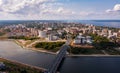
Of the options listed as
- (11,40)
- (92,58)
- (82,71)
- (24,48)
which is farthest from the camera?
(11,40)

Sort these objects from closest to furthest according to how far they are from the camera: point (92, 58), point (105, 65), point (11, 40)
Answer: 1. point (105, 65)
2. point (92, 58)
3. point (11, 40)

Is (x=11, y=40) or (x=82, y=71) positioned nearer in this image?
(x=82, y=71)

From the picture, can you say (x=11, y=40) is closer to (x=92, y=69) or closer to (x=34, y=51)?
(x=34, y=51)

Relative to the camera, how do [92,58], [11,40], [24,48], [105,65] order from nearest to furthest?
1. [105,65]
2. [92,58]
3. [24,48]
4. [11,40]

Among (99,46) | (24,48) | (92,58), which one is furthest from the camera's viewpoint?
(24,48)

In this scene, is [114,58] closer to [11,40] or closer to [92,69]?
[92,69]

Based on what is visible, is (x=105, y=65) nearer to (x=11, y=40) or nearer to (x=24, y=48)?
(x=24, y=48)

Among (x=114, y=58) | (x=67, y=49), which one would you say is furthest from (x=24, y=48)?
(x=114, y=58)

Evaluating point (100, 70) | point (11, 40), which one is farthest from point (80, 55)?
point (11, 40)

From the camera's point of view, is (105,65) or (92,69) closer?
(92,69)

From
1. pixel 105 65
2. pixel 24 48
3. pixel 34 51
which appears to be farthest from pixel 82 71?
pixel 24 48
